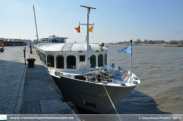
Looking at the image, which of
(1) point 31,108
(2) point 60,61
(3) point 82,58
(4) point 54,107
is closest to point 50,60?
(2) point 60,61

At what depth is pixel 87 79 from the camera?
876cm

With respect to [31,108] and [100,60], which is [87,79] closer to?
[100,60]

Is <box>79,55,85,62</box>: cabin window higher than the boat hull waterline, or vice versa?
<box>79,55,85,62</box>: cabin window

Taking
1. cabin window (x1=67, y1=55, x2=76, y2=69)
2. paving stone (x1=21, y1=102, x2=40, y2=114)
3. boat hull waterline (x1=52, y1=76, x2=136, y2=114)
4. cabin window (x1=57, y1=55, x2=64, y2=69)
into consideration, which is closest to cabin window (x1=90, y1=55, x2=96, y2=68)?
cabin window (x1=67, y1=55, x2=76, y2=69)

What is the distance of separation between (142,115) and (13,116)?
910cm

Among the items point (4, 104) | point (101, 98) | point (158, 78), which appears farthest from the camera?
point (158, 78)

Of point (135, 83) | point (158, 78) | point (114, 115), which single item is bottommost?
point (114, 115)

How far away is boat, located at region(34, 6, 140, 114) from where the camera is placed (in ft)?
26.7

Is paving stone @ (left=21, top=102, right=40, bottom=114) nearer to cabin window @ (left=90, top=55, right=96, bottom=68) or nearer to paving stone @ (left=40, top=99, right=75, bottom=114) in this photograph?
paving stone @ (left=40, top=99, right=75, bottom=114)

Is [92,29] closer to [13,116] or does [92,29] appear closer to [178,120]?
[13,116]

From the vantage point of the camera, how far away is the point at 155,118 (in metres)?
9.91

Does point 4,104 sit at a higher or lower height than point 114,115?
higher

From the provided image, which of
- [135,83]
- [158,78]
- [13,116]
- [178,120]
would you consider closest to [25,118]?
[13,116]

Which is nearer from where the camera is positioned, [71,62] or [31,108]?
[31,108]
